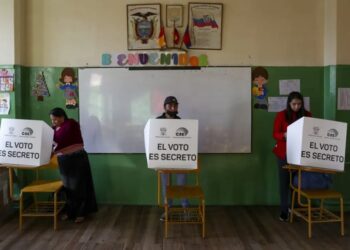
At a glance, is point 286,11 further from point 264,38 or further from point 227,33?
point 227,33

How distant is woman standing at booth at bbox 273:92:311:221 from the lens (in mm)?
3494

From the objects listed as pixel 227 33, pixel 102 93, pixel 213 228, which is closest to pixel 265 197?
pixel 213 228

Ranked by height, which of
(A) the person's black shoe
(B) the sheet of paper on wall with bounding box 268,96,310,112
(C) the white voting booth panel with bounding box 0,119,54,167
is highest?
(B) the sheet of paper on wall with bounding box 268,96,310,112

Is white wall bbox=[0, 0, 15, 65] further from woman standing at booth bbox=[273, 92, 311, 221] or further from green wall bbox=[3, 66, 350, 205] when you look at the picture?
woman standing at booth bbox=[273, 92, 311, 221]

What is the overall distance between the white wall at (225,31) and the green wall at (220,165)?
196 millimetres

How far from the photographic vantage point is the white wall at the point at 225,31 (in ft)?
13.4

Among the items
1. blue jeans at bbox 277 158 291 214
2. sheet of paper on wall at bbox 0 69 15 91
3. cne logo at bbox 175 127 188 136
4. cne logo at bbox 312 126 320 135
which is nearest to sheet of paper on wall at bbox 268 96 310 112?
blue jeans at bbox 277 158 291 214

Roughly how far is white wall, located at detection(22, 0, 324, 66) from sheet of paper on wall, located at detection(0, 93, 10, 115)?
1.59 feet

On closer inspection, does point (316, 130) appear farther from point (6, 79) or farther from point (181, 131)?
point (6, 79)


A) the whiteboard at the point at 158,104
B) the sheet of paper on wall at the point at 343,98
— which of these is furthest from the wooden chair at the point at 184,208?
the sheet of paper on wall at the point at 343,98

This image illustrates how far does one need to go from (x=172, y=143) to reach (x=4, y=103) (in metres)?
2.20

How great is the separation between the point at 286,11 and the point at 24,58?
3.20 metres

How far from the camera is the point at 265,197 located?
421 cm

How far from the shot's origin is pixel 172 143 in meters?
3.18
